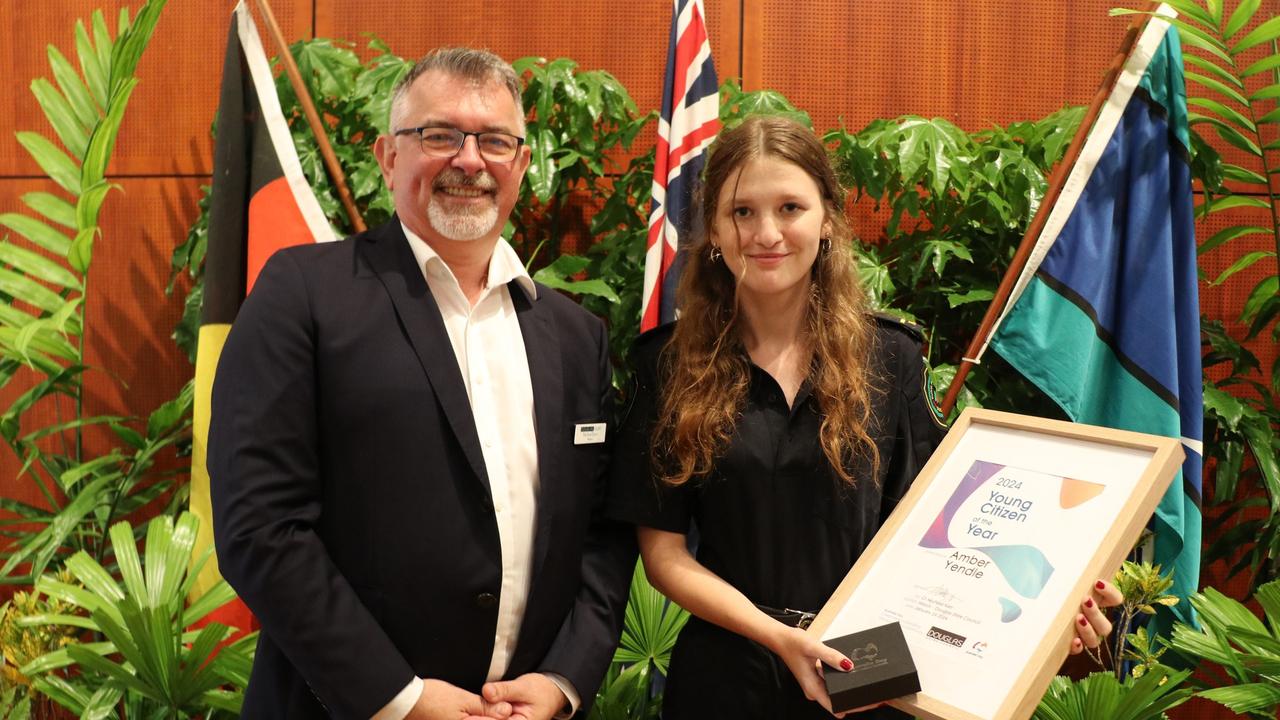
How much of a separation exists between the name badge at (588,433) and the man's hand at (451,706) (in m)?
0.48

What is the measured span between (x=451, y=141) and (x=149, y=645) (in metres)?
1.37

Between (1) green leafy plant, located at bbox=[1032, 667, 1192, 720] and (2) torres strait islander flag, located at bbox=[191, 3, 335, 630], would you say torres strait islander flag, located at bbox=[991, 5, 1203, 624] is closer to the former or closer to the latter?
(1) green leafy plant, located at bbox=[1032, 667, 1192, 720]

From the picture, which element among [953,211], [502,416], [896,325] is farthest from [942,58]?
[502,416]

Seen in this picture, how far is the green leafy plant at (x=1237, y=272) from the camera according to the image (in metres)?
2.90

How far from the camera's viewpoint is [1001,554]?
1.56m

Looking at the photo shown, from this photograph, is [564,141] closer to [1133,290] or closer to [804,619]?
[1133,290]

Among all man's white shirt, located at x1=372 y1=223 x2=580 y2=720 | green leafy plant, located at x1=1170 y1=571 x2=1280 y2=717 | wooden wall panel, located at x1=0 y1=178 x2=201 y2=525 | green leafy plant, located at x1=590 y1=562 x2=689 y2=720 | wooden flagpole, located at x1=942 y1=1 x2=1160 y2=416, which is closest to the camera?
man's white shirt, located at x1=372 y1=223 x2=580 y2=720

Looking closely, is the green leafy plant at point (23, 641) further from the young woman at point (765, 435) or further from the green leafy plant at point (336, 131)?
the young woman at point (765, 435)

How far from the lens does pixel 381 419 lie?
1.60 metres

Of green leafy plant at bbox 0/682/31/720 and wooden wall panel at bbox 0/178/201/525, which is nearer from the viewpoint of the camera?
green leafy plant at bbox 0/682/31/720

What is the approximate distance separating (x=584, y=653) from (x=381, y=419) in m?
0.57

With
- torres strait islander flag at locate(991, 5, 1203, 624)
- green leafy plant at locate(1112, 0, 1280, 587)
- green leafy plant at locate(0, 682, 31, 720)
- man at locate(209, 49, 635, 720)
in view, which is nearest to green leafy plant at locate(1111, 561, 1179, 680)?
torres strait islander flag at locate(991, 5, 1203, 624)

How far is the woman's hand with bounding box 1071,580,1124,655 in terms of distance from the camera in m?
1.49

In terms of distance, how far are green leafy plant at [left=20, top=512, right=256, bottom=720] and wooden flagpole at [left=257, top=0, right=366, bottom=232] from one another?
1.16 metres
